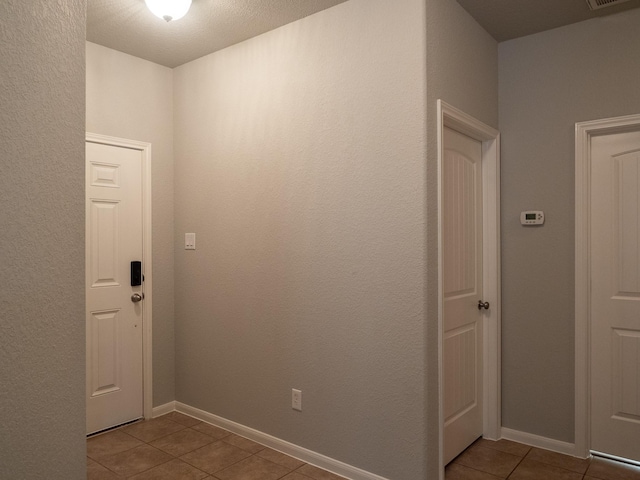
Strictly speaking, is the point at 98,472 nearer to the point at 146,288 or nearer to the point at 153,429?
the point at 153,429

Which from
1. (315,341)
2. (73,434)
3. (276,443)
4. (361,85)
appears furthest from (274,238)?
(73,434)

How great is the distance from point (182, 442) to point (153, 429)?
0.35m

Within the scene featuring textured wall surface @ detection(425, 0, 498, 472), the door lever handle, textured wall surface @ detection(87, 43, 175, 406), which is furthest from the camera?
textured wall surface @ detection(87, 43, 175, 406)

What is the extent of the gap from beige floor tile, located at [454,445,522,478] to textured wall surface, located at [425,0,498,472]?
19.5 inches

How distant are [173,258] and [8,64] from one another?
260 centimetres

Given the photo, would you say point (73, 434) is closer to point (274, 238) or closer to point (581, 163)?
point (274, 238)

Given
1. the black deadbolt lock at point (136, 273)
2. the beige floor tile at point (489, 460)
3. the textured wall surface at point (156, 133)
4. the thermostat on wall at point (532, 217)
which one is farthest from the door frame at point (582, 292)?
the black deadbolt lock at point (136, 273)

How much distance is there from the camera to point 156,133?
355cm

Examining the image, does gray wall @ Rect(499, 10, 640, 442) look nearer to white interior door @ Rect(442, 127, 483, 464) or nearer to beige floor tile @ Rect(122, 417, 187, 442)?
white interior door @ Rect(442, 127, 483, 464)

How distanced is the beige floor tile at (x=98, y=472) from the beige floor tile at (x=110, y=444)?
3.4 inches

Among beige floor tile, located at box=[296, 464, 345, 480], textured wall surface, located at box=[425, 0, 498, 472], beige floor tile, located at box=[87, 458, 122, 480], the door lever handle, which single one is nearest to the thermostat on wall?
the door lever handle

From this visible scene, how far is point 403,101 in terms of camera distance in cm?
234

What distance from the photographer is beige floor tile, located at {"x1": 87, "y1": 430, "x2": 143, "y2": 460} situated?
2878 millimetres

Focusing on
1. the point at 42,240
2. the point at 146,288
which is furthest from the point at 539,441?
the point at 42,240
